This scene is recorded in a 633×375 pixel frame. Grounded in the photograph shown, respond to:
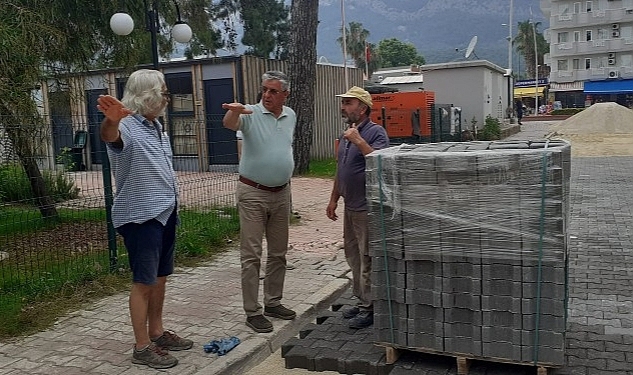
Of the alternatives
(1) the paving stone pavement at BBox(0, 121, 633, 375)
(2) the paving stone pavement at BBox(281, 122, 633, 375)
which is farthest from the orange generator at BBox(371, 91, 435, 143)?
(2) the paving stone pavement at BBox(281, 122, 633, 375)

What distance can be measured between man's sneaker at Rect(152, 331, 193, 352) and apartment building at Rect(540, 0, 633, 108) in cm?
6361

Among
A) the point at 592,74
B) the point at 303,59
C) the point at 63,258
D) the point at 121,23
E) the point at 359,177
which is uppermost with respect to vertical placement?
the point at 592,74

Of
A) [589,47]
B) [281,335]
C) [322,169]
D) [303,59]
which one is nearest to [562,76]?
[589,47]

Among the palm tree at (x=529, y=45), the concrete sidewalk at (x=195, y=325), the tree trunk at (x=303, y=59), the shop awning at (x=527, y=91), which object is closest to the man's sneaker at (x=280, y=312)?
the concrete sidewalk at (x=195, y=325)

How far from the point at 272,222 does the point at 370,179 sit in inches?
47.9

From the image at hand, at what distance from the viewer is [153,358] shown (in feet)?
14.1

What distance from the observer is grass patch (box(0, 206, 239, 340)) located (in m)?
5.50

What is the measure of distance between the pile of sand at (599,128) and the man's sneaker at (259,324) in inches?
853

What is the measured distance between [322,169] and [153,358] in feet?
41.5

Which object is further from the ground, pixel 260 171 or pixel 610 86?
pixel 610 86

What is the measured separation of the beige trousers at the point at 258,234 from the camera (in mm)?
4949

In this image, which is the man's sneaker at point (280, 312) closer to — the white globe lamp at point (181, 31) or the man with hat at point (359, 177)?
the man with hat at point (359, 177)

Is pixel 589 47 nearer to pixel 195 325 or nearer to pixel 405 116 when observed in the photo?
pixel 405 116

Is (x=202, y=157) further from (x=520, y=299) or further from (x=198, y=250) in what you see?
(x=520, y=299)
